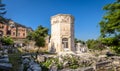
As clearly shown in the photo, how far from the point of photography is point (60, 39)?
3425 centimetres

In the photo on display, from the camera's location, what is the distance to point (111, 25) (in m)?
17.2

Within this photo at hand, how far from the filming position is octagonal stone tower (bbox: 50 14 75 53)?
3425 centimetres

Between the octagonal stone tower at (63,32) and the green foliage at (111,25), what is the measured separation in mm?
15366

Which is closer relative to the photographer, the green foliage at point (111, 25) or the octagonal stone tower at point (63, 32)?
the green foliage at point (111, 25)

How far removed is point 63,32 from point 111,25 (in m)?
17.5

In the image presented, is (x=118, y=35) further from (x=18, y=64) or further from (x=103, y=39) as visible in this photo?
(x=18, y=64)

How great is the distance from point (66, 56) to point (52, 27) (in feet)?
33.9

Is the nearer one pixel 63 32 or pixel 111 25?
pixel 111 25

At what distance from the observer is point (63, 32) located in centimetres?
3434

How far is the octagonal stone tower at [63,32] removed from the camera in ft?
112

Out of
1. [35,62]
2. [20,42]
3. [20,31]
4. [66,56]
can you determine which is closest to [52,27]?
[66,56]

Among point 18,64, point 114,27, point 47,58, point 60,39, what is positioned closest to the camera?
point 114,27

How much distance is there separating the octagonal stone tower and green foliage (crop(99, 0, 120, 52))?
1537 centimetres

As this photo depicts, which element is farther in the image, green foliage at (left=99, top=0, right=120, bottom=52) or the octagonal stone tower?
the octagonal stone tower
